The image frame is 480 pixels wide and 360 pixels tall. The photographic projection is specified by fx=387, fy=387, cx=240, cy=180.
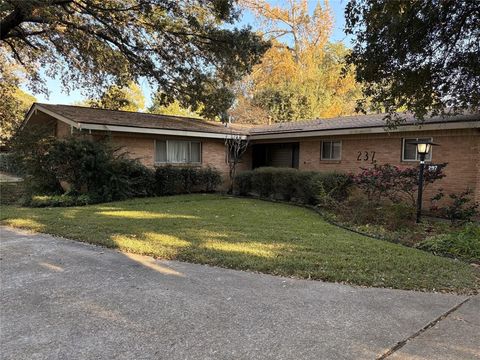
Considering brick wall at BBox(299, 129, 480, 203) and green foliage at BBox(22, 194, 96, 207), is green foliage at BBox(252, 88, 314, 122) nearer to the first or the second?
brick wall at BBox(299, 129, 480, 203)

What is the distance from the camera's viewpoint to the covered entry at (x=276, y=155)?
59.2 feet

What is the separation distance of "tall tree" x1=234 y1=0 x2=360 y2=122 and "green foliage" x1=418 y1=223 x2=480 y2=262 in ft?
78.8

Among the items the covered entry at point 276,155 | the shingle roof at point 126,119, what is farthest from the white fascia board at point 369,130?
the shingle roof at point 126,119

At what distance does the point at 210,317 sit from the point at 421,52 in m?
7.87

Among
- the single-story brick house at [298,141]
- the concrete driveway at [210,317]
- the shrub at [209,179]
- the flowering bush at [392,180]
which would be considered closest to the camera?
the concrete driveway at [210,317]

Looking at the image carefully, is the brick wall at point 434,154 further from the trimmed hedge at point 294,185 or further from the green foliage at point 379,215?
the green foliage at point 379,215

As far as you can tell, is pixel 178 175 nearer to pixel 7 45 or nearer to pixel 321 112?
pixel 7 45

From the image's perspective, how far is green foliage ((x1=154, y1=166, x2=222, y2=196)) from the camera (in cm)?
1538

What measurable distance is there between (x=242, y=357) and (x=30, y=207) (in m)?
11.1

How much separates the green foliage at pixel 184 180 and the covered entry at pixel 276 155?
3084 mm

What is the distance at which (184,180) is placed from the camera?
16.2 m

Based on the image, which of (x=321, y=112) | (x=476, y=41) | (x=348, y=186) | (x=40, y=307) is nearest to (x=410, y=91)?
(x=476, y=41)

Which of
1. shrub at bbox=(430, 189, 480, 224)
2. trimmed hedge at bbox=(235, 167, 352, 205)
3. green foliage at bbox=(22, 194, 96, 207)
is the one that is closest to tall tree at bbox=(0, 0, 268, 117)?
trimmed hedge at bbox=(235, 167, 352, 205)

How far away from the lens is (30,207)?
39.4ft
